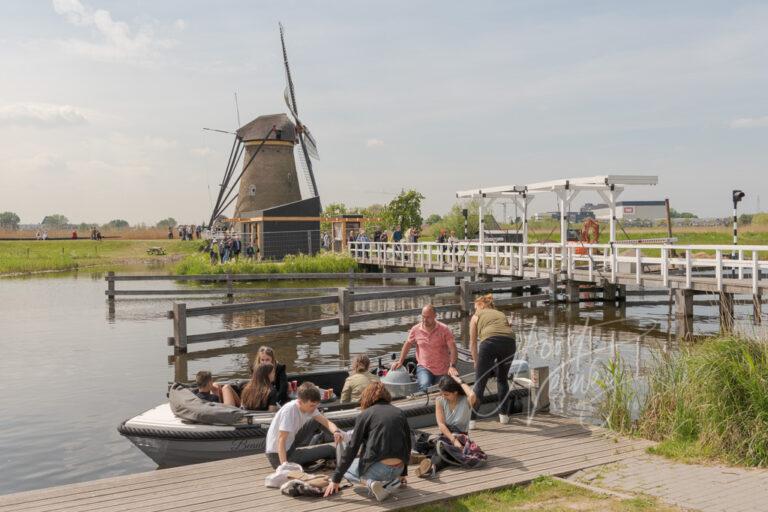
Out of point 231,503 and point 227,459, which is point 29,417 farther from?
point 231,503

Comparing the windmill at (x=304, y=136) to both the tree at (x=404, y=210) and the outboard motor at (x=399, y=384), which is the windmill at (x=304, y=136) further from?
the outboard motor at (x=399, y=384)

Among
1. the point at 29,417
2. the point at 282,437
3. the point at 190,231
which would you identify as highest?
the point at 190,231

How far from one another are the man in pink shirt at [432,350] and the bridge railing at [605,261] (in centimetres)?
1259

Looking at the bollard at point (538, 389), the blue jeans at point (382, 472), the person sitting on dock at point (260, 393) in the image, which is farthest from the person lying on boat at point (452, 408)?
the person sitting on dock at point (260, 393)

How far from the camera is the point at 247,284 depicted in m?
35.8

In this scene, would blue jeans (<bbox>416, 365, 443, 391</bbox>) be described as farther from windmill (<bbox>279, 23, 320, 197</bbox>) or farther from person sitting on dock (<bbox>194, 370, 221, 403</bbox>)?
windmill (<bbox>279, 23, 320, 197</bbox>)

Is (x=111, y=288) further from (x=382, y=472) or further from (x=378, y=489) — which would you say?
(x=378, y=489)

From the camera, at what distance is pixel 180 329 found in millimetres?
17703

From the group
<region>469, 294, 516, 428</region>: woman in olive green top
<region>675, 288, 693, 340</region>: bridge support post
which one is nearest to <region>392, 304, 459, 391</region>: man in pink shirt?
<region>469, 294, 516, 428</region>: woman in olive green top

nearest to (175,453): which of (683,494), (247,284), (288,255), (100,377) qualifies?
(683,494)

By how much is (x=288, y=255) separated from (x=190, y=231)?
34776 mm

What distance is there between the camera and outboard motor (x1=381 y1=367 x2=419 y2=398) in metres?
10.3

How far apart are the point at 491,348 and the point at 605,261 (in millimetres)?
17567

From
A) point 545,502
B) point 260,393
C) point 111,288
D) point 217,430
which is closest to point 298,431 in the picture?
point 217,430
